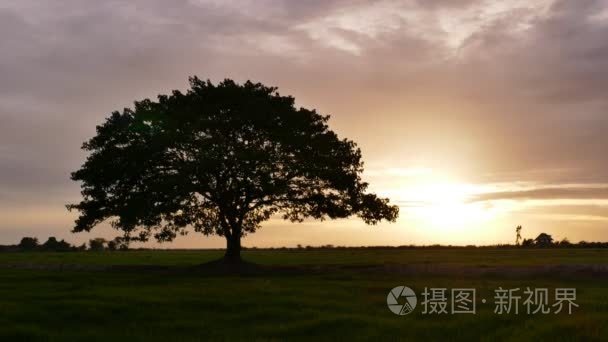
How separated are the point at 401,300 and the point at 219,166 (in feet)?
83.9

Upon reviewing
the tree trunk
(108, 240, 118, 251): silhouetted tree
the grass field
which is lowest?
(108, 240, 118, 251): silhouetted tree

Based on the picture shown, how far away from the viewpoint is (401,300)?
26.1 meters

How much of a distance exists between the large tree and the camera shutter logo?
69.5ft

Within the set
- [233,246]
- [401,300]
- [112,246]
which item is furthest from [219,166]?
[112,246]

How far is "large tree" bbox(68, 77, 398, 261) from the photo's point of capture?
48.9m

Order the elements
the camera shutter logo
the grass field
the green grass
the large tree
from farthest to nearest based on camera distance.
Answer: the green grass
the large tree
the camera shutter logo
the grass field

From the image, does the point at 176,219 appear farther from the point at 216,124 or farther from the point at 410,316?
the point at 410,316

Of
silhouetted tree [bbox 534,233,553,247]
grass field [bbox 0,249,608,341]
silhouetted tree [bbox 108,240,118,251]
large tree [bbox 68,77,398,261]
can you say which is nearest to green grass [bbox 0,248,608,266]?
large tree [bbox 68,77,398,261]

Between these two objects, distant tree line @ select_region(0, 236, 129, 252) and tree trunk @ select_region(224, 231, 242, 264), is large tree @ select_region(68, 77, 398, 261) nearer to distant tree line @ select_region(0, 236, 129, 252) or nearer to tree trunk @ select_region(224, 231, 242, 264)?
tree trunk @ select_region(224, 231, 242, 264)

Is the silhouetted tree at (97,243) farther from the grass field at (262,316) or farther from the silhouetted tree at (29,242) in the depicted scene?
the grass field at (262,316)

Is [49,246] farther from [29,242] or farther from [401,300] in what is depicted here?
[401,300]

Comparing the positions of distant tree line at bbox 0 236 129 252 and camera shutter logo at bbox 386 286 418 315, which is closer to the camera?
camera shutter logo at bbox 386 286 418 315

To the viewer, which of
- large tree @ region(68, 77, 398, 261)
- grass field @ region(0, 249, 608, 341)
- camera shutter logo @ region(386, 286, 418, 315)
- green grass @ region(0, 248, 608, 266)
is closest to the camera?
grass field @ region(0, 249, 608, 341)

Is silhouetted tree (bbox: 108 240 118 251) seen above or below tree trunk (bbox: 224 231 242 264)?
below
